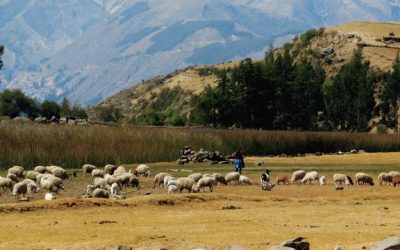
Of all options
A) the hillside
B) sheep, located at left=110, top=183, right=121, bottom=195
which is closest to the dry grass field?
sheep, located at left=110, top=183, right=121, bottom=195

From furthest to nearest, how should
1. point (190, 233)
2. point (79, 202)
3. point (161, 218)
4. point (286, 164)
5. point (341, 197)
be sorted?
point (286, 164), point (341, 197), point (79, 202), point (161, 218), point (190, 233)

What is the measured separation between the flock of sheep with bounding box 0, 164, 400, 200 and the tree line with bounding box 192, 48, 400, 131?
60.7m

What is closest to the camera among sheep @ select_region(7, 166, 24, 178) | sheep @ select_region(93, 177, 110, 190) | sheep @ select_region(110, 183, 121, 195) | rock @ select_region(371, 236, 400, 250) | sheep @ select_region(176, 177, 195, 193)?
rock @ select_region(371, 236, 400, 250)

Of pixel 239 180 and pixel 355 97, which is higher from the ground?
pixel 355 97

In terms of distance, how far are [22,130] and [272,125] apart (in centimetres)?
6210

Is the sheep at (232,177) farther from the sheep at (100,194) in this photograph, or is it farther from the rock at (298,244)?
the rock at (298,244)

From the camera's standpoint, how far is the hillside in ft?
478

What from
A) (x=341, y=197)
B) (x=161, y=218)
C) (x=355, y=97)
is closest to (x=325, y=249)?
(x=161, y=218)

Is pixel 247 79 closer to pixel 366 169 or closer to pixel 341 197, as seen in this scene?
pixel 366 169

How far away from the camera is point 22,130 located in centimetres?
4228

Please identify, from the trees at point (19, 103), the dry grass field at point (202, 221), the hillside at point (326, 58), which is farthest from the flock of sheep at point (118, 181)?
the hillside at point (326, 58)

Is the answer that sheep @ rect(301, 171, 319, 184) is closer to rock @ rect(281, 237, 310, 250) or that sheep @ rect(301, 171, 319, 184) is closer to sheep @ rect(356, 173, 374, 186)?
sheep @ rect(356, 173, 374, 186)

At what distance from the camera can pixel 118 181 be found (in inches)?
1252

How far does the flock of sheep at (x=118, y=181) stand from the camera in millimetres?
28609
